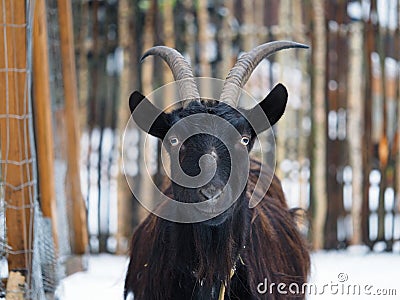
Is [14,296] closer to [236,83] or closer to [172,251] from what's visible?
[172,251]

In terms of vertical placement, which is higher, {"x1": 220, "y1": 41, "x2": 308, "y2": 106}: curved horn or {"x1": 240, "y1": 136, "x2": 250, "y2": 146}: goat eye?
{"x1": 220, "y1": 41, "x2": 308, "y2": 106}: curved horn

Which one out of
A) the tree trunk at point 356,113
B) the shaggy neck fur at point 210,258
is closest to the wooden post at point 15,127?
the shaggy neck fur at point 210,258

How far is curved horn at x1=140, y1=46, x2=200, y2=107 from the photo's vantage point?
3.96m

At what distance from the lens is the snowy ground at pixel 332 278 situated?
5855mm

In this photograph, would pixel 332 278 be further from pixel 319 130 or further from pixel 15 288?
pixel 15 288

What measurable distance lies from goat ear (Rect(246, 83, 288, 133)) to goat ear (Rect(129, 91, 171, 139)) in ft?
1.42

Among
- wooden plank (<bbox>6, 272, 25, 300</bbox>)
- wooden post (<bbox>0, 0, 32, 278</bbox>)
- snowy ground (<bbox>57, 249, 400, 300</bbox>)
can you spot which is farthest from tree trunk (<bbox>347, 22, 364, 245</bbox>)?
wooden plank (<bbox>6, 272, 25, 300</bbox>)

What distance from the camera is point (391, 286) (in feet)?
20.5

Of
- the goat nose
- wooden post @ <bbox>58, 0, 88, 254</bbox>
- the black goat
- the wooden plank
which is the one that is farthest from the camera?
wooden post @ <bbox>58, 0, 88, 254</bbox>

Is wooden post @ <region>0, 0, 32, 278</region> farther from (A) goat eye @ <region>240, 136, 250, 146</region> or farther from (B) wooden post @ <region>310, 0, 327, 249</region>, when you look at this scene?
(B) wooden post @ <region>310, 0, 327, 249</region>

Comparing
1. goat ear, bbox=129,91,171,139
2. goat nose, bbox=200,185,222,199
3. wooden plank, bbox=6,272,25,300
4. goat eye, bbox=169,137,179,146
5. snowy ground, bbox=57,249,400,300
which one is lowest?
snowy ground, bbox=57,249,400,300

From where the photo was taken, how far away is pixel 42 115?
5.51 metres

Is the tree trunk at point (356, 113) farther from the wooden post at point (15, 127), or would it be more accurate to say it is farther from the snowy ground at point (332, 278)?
the wooden post at point (15, 127)

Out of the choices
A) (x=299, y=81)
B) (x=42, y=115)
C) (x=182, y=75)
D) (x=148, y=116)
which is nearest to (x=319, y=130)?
(x=299, y=81)
